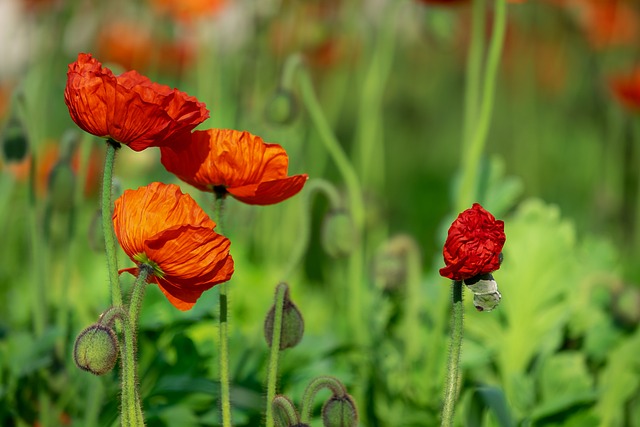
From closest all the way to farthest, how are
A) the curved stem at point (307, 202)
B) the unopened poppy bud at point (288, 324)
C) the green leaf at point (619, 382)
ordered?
the unopened poppy bud at point (288, 324)
the curved stem at point (307, 202)
the green leaf at point (619, 382)

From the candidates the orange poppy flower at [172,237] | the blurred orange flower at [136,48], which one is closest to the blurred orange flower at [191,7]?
the blurred orange flower at [136,48]

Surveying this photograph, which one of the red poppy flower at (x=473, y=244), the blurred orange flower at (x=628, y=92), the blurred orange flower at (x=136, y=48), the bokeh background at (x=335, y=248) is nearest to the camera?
the red poppy flower at (x=473, y=244)

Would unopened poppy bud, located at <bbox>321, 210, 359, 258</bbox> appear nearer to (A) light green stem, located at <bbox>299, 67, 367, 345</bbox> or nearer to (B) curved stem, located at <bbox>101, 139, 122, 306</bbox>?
(A) light green stem, located at <bbox>299, 67, 367, 345</bbox>

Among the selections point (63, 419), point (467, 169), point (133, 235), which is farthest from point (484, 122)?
point (63, 419)

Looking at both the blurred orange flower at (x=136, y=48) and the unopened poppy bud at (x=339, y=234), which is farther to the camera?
the blurred orange flower at (x=136, y=48)

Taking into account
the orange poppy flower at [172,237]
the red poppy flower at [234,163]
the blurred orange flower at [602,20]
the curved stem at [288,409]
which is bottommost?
the curved stem at [288,409]

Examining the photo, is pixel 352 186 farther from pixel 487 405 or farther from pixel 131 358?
pixel 131 358

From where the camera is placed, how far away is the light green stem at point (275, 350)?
1055 millimetres

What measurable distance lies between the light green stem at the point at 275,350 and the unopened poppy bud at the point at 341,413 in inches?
2.8

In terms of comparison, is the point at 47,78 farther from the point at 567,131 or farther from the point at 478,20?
the point at 567,131

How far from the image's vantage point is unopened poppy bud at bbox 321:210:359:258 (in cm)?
146

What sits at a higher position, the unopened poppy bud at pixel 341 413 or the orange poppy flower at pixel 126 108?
the orange poppy flower at pixel 126 108

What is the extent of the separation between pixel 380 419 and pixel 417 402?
0.14m

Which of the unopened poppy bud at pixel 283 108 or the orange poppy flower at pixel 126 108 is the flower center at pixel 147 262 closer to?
the orange poppy flower at pixel 126 108
